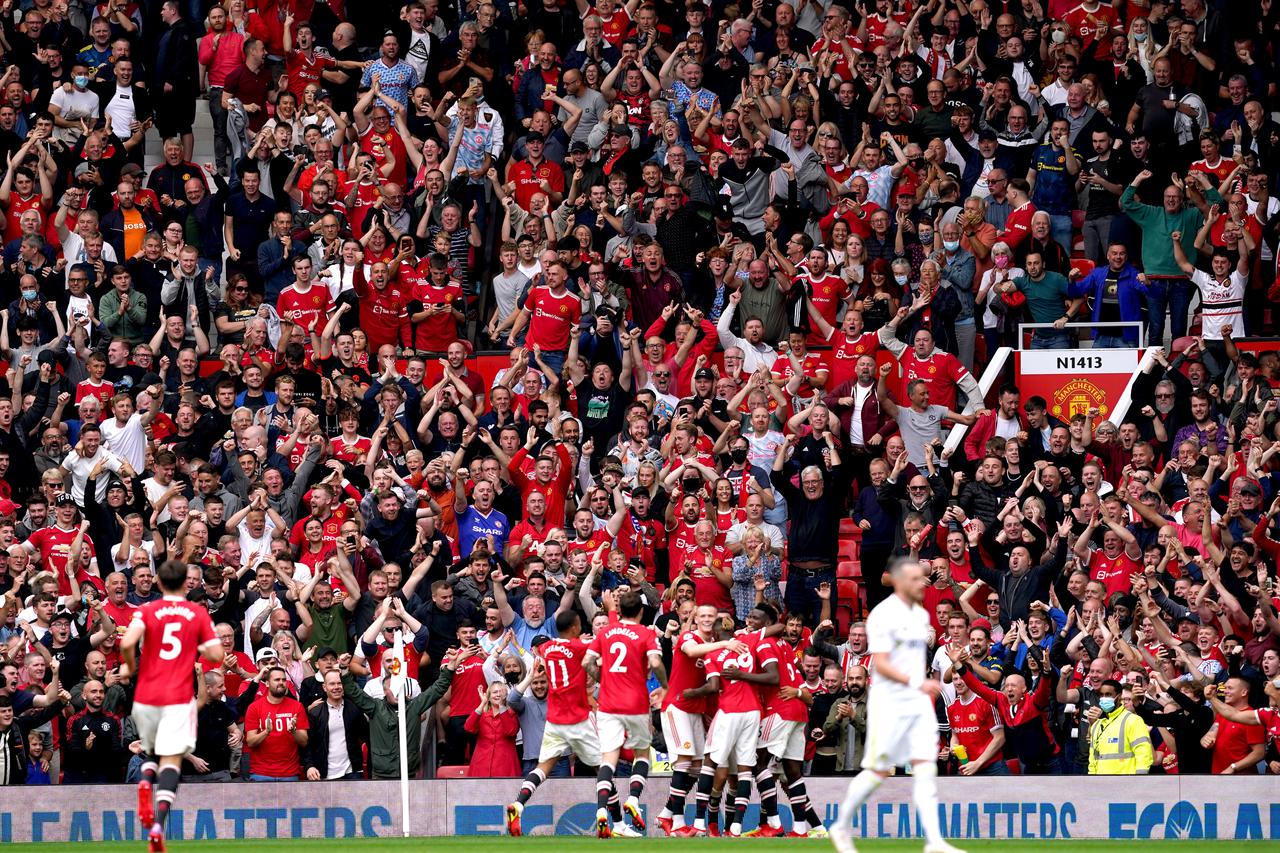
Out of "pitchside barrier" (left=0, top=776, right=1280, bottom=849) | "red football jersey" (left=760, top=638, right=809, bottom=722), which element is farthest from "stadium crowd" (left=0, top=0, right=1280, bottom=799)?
"red football jersey" (left=760, top=638, right=809, bottom=722)

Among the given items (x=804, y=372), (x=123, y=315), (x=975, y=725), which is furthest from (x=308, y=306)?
(x=975, y=725)

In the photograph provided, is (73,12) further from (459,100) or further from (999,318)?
(999,318)

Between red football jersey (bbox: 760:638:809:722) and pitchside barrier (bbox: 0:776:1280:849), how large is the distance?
1026mm

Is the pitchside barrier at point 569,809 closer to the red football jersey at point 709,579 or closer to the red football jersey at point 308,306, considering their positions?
the red football jersey at point 709,579

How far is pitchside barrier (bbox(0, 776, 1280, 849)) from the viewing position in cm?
1819

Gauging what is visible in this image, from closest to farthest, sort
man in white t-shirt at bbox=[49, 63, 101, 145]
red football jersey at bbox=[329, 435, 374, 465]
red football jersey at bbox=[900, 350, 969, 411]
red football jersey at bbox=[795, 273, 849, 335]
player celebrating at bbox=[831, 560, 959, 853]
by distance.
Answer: player celebrating at bbox=[831, 560, 959, 853], red football jersey at bbox=[329, 435, 374, 465], red football jersey at bbox=[900, 350, 969, 411], red football jersey at bbox=[795, 273, 849, 335], man in white t-shirt at bbox=[49, 63, 101, 145]

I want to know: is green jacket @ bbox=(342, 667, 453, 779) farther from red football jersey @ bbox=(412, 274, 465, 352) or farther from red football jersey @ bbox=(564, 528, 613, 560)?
red football jersey @ bbox=(412, 274, 465, 352)

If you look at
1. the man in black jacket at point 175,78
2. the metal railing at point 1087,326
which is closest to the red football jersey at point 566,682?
the metal railing at point 1087,326

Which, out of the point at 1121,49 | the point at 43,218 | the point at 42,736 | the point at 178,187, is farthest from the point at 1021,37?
the point at 42,736

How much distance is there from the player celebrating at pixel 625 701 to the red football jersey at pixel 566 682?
549 millimetres

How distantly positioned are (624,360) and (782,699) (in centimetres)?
684

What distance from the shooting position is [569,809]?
19.0m

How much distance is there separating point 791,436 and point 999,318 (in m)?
3.30

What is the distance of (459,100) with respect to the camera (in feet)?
87.6
